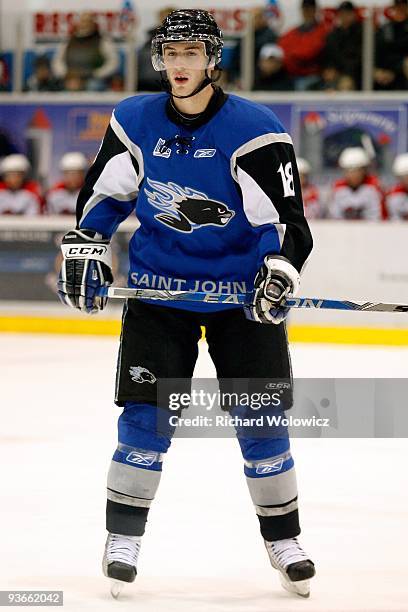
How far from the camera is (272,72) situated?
9.95m

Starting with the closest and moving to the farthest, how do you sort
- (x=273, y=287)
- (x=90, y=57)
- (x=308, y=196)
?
(x=273, y=287) → (x=308, y=196) → (x=90, y=57)

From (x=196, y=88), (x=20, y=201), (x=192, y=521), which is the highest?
(x=196, y=88)

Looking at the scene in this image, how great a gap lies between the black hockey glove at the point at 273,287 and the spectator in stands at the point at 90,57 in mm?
8083

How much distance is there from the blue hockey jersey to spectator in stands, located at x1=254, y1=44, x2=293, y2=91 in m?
7.30

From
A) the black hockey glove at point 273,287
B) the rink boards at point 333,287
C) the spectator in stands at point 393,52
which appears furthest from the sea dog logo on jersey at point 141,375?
the spectator in stands at point 393,52

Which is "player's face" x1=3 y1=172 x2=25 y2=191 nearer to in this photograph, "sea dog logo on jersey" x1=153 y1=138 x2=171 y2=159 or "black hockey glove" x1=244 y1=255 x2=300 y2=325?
"sea dog logo on jersey" x1=153 y1=138 x2=171 y2=159

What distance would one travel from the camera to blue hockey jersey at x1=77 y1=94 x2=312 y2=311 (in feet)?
8.71

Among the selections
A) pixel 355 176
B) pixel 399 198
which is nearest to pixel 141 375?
pixel 399 198

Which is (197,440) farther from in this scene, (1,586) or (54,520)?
(1,586)

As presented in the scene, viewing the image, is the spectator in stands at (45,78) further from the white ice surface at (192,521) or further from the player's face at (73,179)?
the white ice surface at (192,521)

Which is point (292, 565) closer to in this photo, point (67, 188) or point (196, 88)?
point (196, 88)

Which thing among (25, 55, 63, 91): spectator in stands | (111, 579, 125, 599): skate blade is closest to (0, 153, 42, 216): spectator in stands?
(25, 55, 63, 91): spectator in stands

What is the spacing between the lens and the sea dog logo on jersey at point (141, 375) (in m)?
2.68

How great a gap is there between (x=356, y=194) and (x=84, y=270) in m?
6.42
